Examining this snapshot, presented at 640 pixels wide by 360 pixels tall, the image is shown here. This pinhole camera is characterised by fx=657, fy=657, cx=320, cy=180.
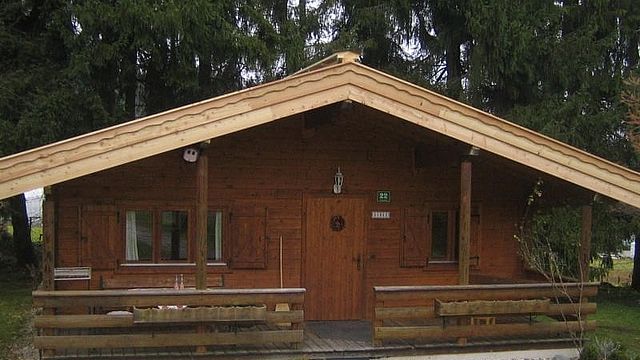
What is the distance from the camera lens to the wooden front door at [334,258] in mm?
10234

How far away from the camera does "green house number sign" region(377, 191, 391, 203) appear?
1045cm

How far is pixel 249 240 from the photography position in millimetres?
9992

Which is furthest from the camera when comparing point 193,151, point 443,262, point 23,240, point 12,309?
point 23,240

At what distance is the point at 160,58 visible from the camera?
14250mm

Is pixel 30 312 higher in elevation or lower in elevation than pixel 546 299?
lower

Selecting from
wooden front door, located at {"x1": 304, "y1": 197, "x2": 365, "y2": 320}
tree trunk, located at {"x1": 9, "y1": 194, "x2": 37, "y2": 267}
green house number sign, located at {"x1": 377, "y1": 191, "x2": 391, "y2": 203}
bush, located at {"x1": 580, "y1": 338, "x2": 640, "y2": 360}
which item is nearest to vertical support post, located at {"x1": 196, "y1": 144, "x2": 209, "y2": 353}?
wooden front door, located at {"x1": 304, "y1": 197, "x2": 365, "y2": 320}

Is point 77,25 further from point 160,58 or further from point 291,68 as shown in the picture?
point 291,68

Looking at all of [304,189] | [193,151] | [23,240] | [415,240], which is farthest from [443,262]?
[23,240]

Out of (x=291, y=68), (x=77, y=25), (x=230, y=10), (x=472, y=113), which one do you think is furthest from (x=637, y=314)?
(x=77, y=25)

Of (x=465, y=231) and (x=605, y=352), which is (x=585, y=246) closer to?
(x=605, y=352)

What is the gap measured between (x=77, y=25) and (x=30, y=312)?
6.22 meters

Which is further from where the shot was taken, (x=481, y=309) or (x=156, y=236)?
(x=156, y=236)

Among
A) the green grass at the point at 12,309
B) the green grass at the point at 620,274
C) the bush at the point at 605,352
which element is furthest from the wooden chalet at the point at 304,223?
the green grass at the point at 620,274

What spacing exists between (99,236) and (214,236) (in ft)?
5.43
